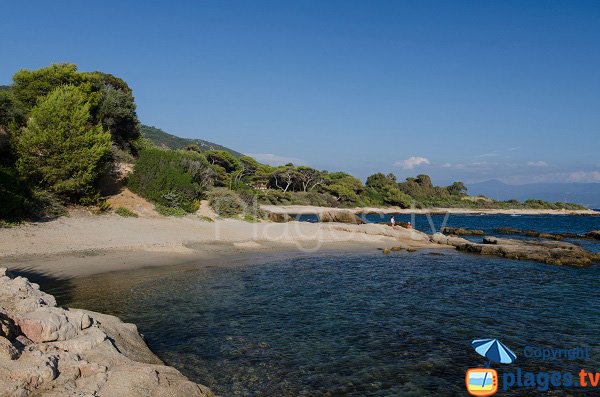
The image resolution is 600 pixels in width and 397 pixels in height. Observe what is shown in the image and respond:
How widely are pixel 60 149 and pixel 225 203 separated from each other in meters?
15.7

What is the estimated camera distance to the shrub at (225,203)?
36.9 meters

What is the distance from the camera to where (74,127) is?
86.3ft

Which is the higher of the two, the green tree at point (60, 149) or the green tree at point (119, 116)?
the green tree at point (119, 116)

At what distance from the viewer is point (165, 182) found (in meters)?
33.5

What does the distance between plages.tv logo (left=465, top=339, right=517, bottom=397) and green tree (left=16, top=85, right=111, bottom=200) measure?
2528 centimetres

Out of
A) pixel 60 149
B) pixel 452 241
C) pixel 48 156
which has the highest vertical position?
pixel 60 149

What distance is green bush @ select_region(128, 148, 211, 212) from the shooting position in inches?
1278

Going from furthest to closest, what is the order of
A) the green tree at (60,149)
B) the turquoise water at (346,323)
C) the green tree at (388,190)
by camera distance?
the green tree at (388,190) < the green tree at (60,149) < the turquoise water at (346,323)

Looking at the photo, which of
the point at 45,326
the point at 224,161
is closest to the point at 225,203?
the point at 45,326

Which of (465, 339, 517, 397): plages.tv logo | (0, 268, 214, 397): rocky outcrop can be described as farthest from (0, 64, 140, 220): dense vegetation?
(465, 339, 517, 397): plages.tv logo

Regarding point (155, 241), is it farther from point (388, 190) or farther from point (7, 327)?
point (388, 190)

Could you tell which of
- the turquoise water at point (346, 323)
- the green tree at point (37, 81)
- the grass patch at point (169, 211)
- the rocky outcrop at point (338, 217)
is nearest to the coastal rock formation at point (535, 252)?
the turquoise water at point (346, 323)

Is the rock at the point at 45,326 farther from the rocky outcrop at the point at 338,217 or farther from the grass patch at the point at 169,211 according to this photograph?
the rocky outcrop at the point at 338,217

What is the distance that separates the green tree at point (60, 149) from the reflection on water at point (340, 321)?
1239 cm
